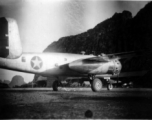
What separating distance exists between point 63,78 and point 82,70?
310cm

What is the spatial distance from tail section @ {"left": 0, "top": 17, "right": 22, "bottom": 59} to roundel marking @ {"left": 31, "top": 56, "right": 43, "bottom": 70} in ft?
29.1

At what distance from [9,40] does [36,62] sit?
29.8 ft

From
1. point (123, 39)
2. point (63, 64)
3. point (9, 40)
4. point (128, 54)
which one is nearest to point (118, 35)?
point (123, 39)

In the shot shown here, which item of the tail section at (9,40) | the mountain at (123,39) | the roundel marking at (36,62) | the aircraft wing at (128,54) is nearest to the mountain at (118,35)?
the mountain at (123,39)

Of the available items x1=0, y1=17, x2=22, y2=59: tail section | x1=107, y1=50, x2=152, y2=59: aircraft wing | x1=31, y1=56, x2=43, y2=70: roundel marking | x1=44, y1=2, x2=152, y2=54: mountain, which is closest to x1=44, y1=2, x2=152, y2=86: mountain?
x1=44, y1=2, x2=152, y2=54: mountain

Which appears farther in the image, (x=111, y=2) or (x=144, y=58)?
(x=144, y=58)

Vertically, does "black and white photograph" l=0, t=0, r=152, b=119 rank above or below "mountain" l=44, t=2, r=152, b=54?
below

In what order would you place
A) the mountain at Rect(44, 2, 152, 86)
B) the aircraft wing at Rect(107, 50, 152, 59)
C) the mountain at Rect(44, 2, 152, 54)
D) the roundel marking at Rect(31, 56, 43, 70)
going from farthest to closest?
the mountain at Rect(44, 2, 152, 54), the mountain at Rect(44, 2, 152, 86), the aircraft wing at Rect(107, 50, 152, 59), the roundel marking at Rect(31, 56, 43, 70)

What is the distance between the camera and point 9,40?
21.6 feet

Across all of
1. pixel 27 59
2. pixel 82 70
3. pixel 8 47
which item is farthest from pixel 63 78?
pixel 8 47

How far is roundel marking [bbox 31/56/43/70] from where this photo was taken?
15516mm

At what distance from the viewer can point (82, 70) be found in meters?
16.0

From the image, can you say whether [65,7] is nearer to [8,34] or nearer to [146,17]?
[8,34]

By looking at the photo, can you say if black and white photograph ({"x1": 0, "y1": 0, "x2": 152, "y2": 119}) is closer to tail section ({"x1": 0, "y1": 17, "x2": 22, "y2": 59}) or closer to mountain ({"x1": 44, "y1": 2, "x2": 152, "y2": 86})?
tail section ({"x1": 0, "y1": 17, "x2": 22, "y2": 59})
